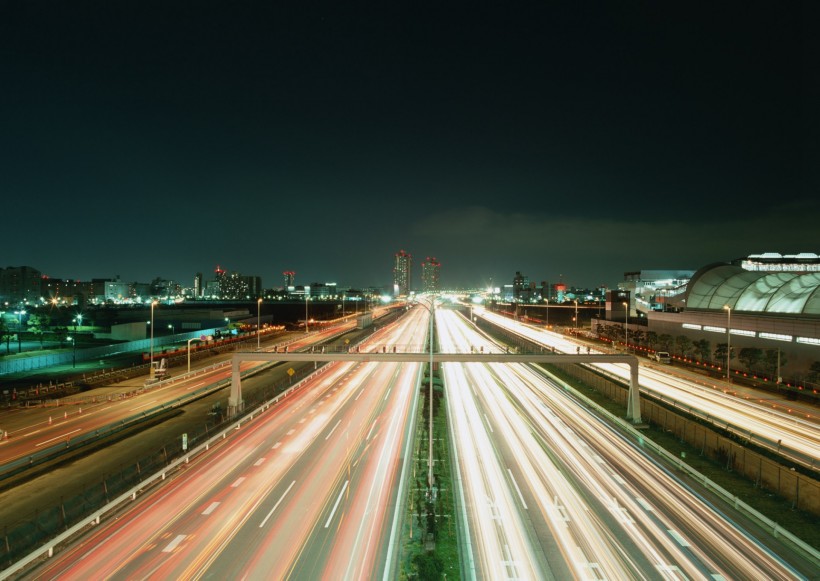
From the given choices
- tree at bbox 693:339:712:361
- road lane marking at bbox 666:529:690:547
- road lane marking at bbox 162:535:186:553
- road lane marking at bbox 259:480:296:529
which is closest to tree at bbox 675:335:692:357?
tree at bbox 693:339:712:361

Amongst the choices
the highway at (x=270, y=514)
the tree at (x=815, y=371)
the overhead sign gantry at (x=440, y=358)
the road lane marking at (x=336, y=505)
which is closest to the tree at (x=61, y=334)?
the overhead sign gantry at (x=440, y=358)

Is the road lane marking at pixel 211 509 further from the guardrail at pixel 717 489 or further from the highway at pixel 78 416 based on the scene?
the guardrail at pixel 717 489

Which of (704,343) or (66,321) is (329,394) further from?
(66,321)

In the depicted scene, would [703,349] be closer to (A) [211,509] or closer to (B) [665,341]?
(B) [665,341]

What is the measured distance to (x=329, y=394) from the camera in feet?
126

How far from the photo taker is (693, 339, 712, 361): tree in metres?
53.7

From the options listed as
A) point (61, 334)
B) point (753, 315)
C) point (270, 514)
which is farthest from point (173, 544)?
point (61, 334)

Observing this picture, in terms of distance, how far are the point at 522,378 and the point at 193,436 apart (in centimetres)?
3135

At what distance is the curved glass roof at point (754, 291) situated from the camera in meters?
53.0

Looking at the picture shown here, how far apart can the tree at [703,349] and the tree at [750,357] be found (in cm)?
736

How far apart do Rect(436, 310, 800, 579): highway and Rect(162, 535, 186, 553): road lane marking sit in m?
9.97

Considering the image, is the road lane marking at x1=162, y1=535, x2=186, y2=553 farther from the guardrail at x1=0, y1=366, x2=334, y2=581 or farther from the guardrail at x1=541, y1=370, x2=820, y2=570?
the guardrail at x1=541, y1=370, x2=820, y2=570

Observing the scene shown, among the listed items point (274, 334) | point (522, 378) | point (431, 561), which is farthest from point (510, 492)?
point (274, 334)

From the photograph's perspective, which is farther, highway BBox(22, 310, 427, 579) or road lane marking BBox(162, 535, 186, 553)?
road lane marking BBox(162, 535, 186, 553)
